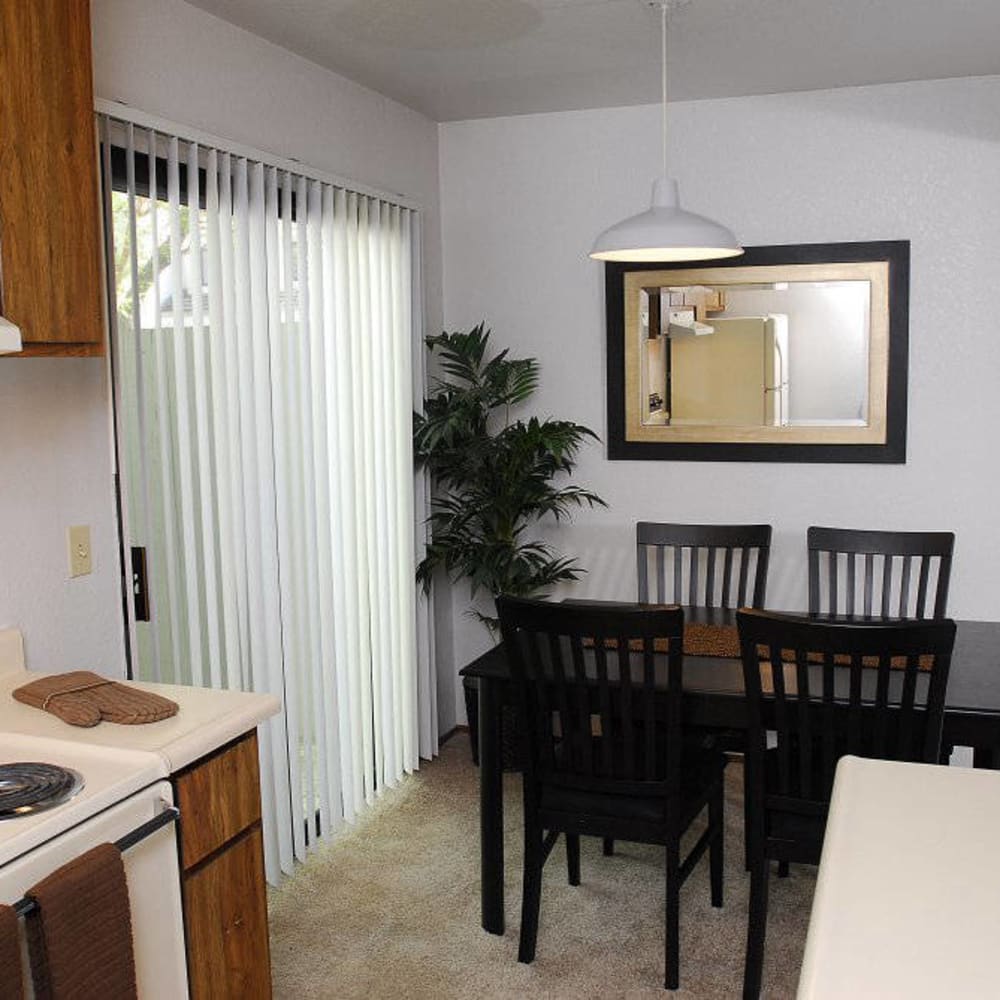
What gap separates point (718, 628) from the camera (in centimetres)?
354

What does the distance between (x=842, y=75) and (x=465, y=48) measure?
1.36m

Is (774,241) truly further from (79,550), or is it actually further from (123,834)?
(123,834)

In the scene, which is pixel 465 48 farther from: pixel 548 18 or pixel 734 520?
pixel 734 520

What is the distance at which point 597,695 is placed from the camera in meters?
2.96

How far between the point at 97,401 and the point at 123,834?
124 centimetres

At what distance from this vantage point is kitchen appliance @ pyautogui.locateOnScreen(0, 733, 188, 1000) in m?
1.82

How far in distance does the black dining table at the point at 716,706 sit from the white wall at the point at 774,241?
3.32 feet

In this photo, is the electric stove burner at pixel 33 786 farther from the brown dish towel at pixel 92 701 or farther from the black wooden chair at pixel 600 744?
the black wooden chair at pixel 600 744

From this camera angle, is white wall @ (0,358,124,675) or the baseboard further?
the baseboard

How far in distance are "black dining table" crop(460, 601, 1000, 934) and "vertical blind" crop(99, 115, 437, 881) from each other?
2.43 ft

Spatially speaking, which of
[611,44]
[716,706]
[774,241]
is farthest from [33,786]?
[774,241]

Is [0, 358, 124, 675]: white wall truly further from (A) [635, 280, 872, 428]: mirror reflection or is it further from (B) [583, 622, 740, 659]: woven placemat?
(A) [635, 280, 872, 428]: mirror reflection

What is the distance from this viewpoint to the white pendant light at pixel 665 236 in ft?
9.80

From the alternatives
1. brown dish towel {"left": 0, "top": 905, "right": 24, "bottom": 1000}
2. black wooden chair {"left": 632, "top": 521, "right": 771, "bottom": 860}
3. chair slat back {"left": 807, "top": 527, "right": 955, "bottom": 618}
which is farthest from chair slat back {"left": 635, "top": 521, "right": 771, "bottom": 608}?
brown dish towel {"left": 0, "top": 905, "right": 24, "bottom": 1000}
